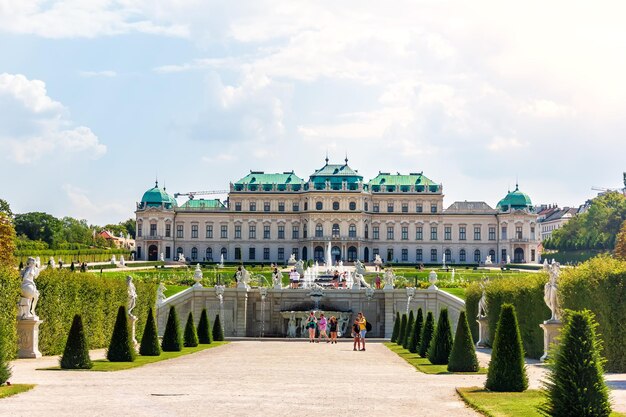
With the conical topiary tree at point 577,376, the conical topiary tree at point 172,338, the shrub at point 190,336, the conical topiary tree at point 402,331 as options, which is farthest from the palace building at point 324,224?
the conical topiary tree at point 577,376

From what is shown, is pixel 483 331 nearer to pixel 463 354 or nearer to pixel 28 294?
pixel 463 354

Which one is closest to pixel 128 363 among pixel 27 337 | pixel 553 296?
pixel 27 337

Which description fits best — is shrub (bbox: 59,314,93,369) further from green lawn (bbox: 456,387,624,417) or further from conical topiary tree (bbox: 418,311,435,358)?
conical topiary tree (bbox: 418,311,435,358)

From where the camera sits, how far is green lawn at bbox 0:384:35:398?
43.3 feet

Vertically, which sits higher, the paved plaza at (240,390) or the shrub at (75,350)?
the shrub at (75,350)

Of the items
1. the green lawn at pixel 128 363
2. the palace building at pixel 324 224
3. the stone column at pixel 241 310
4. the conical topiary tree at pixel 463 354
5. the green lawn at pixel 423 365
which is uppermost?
the palace building at pixel 324 224

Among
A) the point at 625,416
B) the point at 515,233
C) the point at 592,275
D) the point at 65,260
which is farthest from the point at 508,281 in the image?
the point at 515,233

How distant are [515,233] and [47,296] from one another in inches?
3331

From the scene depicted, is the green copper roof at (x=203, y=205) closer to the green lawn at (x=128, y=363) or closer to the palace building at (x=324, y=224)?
the palace building at (x=324, y=224)

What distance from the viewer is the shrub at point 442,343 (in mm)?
21359

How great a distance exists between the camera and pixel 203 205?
10875cm

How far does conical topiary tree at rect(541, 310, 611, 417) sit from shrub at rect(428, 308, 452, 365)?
35.8 feet

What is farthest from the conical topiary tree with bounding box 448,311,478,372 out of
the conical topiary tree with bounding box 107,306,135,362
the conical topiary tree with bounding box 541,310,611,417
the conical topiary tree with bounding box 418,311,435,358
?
the conical topiary tree with bounding box 541,310,611,417

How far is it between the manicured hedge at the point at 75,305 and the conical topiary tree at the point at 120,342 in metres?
Answer: 2.87
